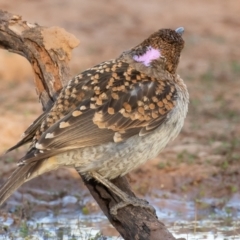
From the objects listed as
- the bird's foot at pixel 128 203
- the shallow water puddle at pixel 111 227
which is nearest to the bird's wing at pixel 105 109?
the bird's foot at pixel 128 203

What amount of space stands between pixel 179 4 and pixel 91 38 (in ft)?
11.1

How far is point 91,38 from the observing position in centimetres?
1627

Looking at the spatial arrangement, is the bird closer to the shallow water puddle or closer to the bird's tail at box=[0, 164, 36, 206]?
the bird's tail at box=[0, 164, 36, 206]

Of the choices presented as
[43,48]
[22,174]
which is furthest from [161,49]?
[22,174]

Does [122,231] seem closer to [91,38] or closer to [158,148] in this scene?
[158,148]

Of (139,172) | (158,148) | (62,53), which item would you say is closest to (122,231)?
(158,148)

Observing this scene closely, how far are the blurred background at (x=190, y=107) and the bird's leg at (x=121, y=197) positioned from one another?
1.81 metres

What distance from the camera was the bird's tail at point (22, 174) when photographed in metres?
5.70

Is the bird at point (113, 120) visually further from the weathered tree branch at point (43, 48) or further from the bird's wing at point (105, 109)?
the weathered tree branch at point (43, 48)

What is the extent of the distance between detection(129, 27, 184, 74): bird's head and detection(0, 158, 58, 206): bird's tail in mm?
1180

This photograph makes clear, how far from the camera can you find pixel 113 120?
19.7 ft

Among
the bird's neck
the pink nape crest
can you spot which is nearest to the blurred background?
the bird's neck

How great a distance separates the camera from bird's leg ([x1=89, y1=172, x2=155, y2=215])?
19.4 ft

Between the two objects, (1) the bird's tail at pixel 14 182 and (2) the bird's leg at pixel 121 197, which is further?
(2) the bird's leg at pixel 121 197
